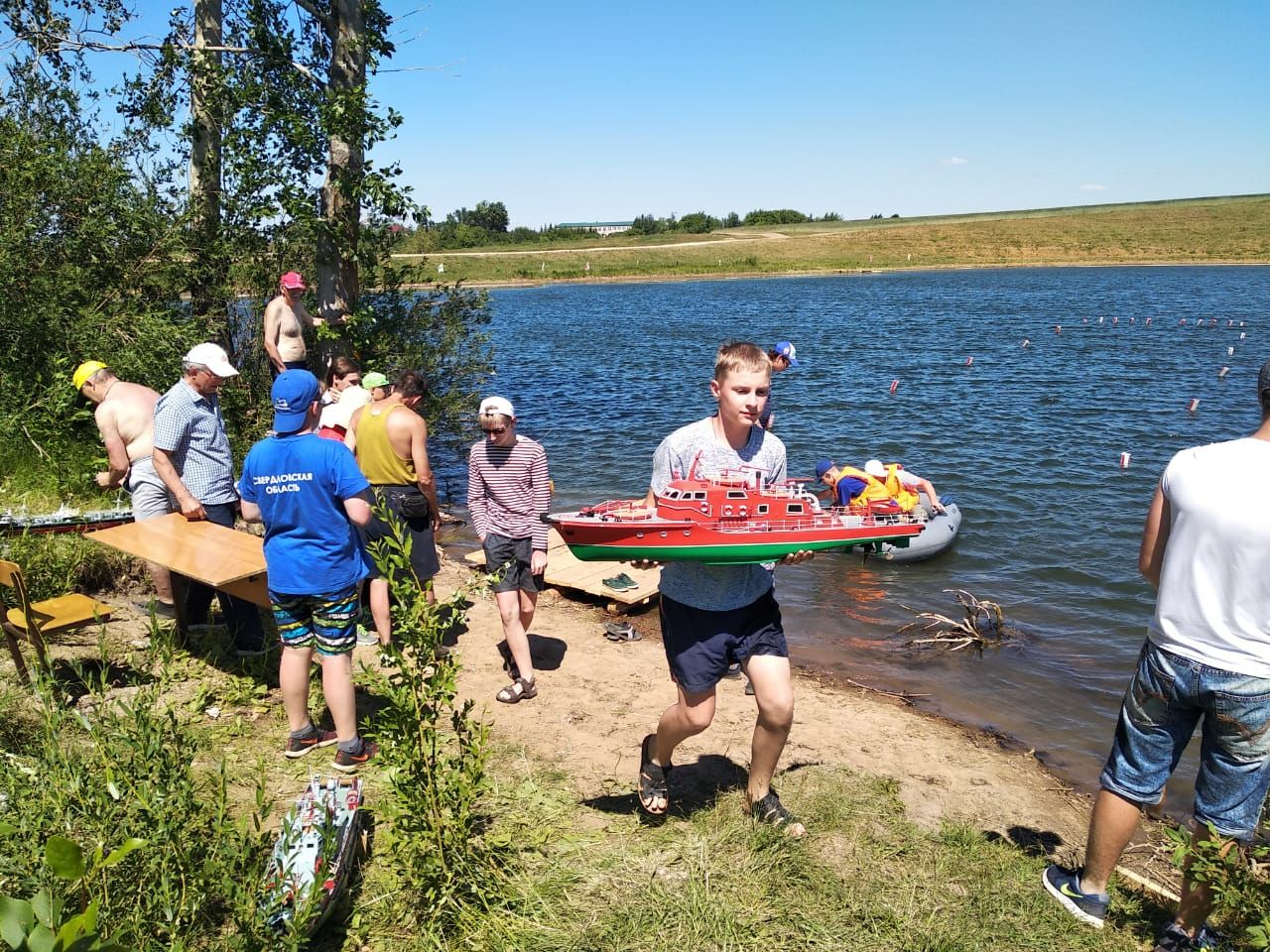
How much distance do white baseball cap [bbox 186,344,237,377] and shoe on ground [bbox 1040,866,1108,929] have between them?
223 inches

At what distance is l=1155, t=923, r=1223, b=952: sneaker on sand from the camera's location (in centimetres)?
353

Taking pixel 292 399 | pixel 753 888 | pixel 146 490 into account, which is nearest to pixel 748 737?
pixel 753 888

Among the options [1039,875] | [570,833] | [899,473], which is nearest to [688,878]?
[570,833]

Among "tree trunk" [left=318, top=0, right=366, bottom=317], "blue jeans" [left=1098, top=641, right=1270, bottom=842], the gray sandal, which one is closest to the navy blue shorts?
"blue jeans" [left=1098, top=641, right=1270, bottom=842]

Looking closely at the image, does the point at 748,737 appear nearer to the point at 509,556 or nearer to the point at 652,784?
the point at 652,784

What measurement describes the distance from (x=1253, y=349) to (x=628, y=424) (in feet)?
73.8

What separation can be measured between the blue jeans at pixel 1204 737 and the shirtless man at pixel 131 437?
608cm

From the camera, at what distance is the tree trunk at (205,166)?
11828 millimetres

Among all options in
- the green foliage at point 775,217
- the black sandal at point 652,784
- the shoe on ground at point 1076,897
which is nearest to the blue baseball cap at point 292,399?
the black sandal at point 652,784

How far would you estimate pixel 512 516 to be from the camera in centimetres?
621

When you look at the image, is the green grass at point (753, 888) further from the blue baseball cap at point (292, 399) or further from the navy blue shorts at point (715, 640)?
the blue baseball cap at point (292, 399)

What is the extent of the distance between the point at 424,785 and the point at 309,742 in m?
1.78

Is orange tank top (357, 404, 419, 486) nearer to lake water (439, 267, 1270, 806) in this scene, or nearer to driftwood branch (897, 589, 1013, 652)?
lake water (439, 267, 1270, 806)

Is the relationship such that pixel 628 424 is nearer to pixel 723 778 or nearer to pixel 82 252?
pixel 82 252
